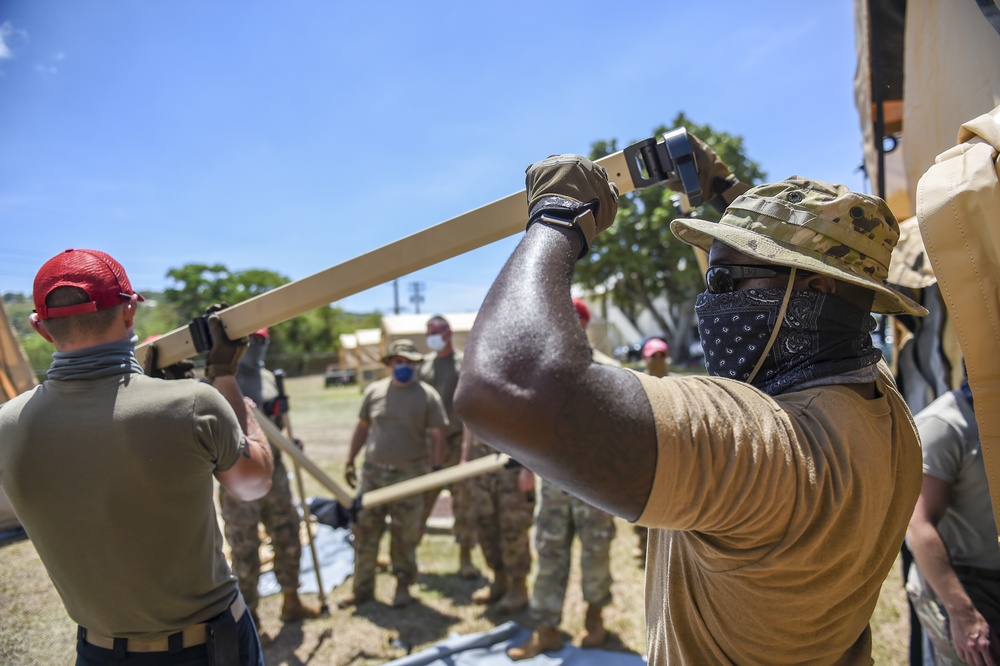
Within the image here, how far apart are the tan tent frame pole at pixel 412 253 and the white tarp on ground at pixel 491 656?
300cm

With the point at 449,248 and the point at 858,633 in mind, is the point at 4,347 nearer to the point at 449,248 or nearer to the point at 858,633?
the point at 449,248

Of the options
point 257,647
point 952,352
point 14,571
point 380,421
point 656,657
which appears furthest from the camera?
point 380,421

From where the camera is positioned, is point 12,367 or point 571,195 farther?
point 12,367

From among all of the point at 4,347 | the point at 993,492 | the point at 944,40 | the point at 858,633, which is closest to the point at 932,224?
the point at 993,492

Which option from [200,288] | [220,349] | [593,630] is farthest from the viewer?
[200,288]

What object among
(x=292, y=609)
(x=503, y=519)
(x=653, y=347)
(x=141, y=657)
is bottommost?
(x=292, y=609)

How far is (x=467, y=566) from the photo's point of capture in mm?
5594

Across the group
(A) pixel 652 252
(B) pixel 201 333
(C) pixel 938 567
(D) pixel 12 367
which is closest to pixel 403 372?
(D) pixel 12 367

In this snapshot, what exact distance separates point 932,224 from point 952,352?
255cm

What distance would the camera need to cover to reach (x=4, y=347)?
3.90m

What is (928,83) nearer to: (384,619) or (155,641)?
(155,641)

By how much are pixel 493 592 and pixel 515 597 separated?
34 centimetres

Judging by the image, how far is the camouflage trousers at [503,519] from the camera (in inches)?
187

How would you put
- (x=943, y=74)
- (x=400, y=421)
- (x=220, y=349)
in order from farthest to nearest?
(x=400, y=421), (x=943, y=74), (x=220, y=349)
